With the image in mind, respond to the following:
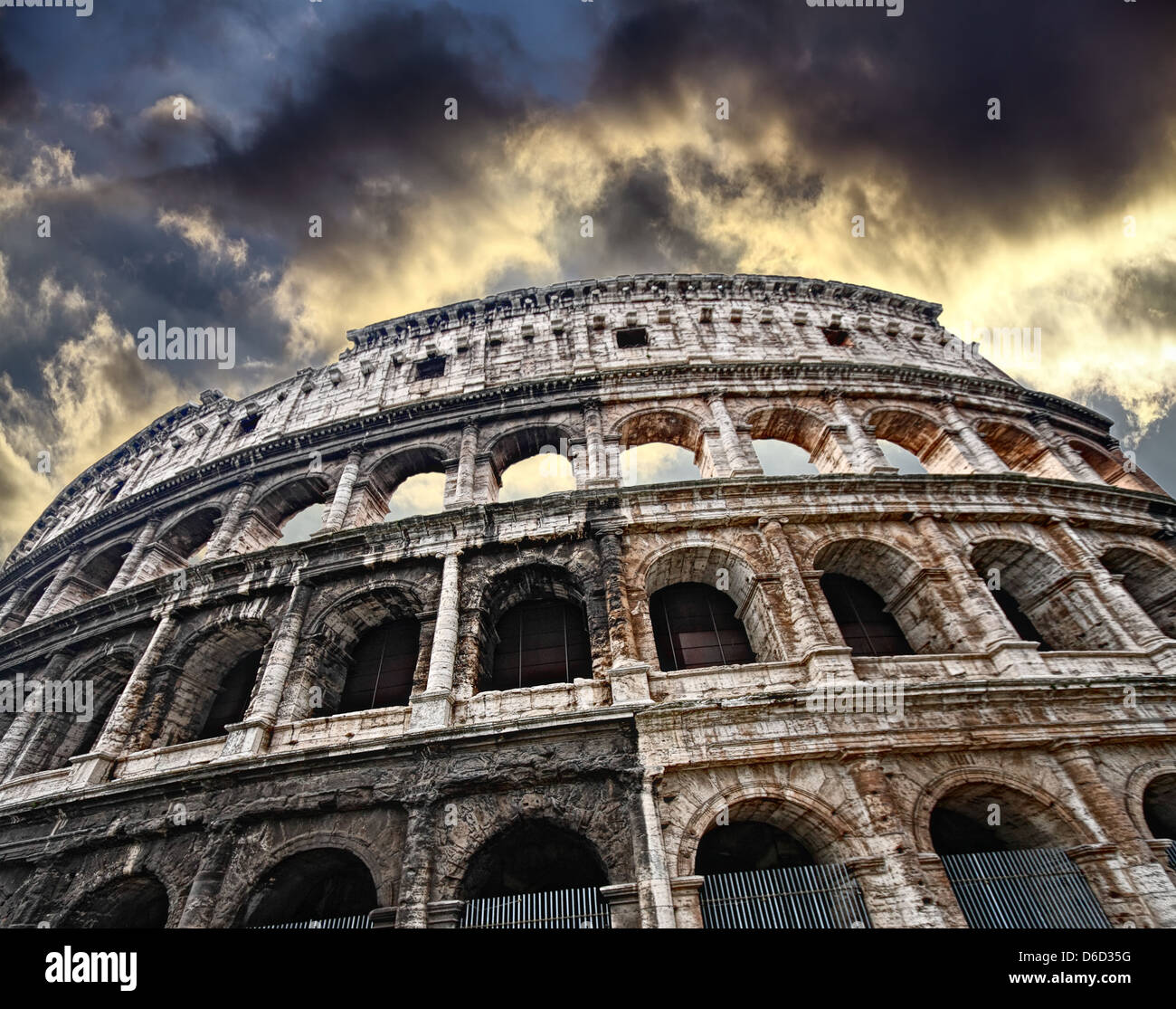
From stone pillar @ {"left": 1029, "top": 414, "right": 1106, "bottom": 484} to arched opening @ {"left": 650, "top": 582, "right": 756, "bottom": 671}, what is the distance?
8971 millimetres

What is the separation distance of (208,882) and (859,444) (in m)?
13.0

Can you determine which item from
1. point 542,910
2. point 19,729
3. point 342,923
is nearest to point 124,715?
point 19,729

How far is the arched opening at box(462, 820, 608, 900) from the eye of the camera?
742 cm

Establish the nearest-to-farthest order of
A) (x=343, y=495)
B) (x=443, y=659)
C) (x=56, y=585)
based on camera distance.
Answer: (x=443, y=659) → (x=343, y=495) → (x=56, y=585)

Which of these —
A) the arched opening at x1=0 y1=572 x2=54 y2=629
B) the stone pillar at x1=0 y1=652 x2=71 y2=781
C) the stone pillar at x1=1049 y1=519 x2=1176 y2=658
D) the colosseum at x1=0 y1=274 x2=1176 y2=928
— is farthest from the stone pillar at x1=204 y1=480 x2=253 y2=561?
the stone pillar at x1=1049 y1=519 x2=1176 y2=658

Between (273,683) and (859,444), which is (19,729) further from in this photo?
(859,444)

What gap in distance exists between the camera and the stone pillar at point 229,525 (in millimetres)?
12297

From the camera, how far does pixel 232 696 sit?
1054 cm

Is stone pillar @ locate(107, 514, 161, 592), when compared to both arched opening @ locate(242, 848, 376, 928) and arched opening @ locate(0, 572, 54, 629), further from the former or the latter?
arched opening @ locate(242, 848, 376, 928)

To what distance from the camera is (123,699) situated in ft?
32.2

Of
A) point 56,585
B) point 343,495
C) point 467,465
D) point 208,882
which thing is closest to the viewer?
point 208,882

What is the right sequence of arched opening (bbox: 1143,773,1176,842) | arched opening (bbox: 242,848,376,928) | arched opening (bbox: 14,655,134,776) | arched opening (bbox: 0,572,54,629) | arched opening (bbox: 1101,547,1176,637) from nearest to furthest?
arched opening (bbox: 242,848,376,928) → arched opening (bbox: 1143,773,1176,842) → arched opening (bbox: 1101,547,1176,637) → arched opening (bbox: 14,655,134,776) → arched opening (bbox: 0,572,54,629)
